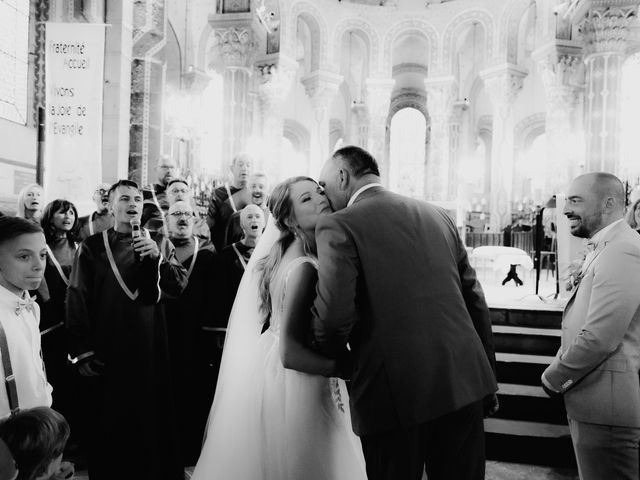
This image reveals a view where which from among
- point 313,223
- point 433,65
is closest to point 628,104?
point 433,65

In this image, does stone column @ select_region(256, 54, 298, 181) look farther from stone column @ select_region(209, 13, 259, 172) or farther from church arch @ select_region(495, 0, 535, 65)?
church arch @ select_region(495, 0, 535, 65)

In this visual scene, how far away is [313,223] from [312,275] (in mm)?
287

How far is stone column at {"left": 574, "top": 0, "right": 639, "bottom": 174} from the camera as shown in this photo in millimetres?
11586

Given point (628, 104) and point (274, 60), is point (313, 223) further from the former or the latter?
point (628, 104)

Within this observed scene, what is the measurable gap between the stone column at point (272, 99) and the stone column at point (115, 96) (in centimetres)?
782

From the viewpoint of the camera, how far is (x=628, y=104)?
16.9 meters

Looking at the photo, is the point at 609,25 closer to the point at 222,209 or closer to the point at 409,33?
the point at 409,33

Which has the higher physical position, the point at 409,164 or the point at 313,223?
the point at 409,164

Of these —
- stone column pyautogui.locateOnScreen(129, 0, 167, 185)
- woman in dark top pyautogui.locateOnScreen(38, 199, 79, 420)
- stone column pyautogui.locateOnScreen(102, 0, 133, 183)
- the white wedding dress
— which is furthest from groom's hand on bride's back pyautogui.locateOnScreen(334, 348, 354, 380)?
stone column pyautogui.locateOnScreen(129, 0, 167, 185)

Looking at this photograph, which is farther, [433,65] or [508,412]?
[433,65]

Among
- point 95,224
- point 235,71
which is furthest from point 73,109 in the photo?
point 235,71

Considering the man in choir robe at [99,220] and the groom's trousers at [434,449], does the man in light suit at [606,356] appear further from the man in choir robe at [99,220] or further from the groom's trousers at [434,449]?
the man in choir robe at [99,220]

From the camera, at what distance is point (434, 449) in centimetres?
191

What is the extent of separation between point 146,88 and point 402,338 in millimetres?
9170
